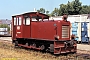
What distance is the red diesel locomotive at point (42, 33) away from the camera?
47.3ft

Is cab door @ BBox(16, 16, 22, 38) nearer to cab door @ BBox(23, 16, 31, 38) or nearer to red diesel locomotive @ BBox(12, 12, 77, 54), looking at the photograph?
red diesel locomotive @ BBox(12, 12, 77, 54)

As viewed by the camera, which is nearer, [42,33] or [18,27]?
[42,33]

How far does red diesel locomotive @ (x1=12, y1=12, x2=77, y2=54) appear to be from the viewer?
47.3 feet

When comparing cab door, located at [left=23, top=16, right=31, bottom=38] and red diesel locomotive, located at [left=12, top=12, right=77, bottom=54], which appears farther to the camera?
cab door, located at [left=23, top=16, right=31, bottom=38]

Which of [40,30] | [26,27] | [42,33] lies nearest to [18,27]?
[26,27]

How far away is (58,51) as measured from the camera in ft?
46.8

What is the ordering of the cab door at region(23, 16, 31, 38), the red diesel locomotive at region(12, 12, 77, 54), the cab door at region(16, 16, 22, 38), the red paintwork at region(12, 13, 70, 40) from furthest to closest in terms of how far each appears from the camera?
the cab door at region(16, 16, 22, 38), the cab door at region(23, 16, 31, 38), the red paintwork at region(12, 13, 70, 40), the red diesel locomotive at region(12, 12, 77, 54)

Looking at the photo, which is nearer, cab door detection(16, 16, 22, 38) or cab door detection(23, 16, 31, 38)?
cab door detection(23, 16, 31, 38)

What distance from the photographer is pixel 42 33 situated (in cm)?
1561

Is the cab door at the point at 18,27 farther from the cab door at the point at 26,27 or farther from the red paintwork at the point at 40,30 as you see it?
the cab door at the point at 26,27

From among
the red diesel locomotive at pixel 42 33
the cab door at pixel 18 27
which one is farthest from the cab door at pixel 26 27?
the cab door at pixel 18 27

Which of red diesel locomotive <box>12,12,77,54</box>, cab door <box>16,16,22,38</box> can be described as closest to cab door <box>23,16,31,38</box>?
red diesel locomotive <box>12,12,77,54</box>

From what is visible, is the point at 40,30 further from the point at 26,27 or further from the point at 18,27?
the point at 18,27

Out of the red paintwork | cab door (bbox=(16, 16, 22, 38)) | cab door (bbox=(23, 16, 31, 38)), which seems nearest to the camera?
the red paintwork
